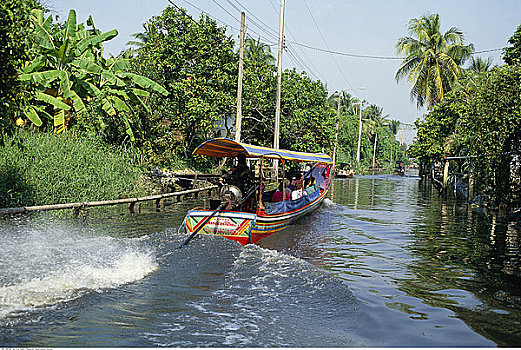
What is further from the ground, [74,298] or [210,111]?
[210,111]

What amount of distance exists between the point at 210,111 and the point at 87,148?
10841mm

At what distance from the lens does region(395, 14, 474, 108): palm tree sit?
34156 millimetres

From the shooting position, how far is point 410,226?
15070 mm

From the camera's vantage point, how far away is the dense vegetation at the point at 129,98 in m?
11.8

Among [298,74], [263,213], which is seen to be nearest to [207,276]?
[263,213]

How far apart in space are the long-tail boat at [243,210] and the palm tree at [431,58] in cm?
2293

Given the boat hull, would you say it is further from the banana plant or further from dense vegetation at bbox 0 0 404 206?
the banana plant

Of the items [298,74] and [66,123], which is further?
[298,74]

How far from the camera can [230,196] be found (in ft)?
37.9

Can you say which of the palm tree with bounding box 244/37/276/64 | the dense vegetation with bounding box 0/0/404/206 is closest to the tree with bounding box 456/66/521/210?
the dense vegetation with bounding box 0/0/404/206

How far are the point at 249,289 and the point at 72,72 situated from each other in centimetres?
1183

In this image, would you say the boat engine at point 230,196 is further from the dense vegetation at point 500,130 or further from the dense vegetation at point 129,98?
the dense vegetation at point 500,130

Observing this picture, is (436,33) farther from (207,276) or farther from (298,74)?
(207,276)

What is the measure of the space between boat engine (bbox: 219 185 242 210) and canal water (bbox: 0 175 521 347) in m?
1.26
